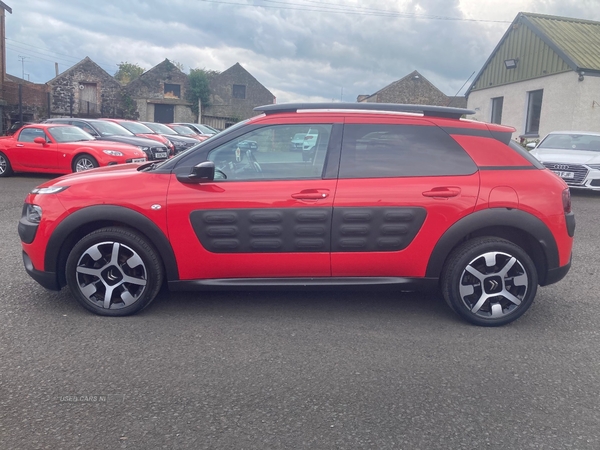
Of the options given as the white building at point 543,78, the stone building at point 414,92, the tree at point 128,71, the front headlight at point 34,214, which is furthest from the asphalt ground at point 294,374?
the tree at point 128,71

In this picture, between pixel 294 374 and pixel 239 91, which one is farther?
pixel 239 91

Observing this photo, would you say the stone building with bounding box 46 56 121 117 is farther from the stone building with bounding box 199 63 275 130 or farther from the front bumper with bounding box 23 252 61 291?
the front bumper with bounding box 23 252 61 291

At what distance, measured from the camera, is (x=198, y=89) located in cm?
4900

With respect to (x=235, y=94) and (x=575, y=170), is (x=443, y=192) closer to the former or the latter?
(x=575, y=170)

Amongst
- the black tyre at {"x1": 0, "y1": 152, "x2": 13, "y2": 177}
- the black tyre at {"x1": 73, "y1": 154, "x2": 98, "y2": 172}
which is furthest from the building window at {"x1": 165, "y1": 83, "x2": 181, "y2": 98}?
the black tyre at {"x1": 73, "y1": 154, "x2": 98, "y2": 172}

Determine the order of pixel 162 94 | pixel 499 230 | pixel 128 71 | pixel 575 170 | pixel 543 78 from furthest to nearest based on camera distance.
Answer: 1. pixel 128 71
2. pixel 162 94
3. pixel 543 78
4. pixel 575 170
5. pixel 499 230

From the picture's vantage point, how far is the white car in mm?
12242

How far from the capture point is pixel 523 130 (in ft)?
83.7

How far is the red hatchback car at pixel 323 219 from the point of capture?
4.32 meters

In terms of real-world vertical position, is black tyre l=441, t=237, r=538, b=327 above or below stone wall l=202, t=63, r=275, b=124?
below

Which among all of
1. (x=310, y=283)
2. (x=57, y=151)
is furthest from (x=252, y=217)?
(x=57, y=151)

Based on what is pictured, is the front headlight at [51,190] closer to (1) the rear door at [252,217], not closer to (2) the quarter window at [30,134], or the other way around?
(1) the rear door at [252,217]

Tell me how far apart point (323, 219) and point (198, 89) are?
155 ft

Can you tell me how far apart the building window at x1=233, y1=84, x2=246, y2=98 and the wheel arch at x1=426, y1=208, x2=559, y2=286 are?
5236 centimetres
